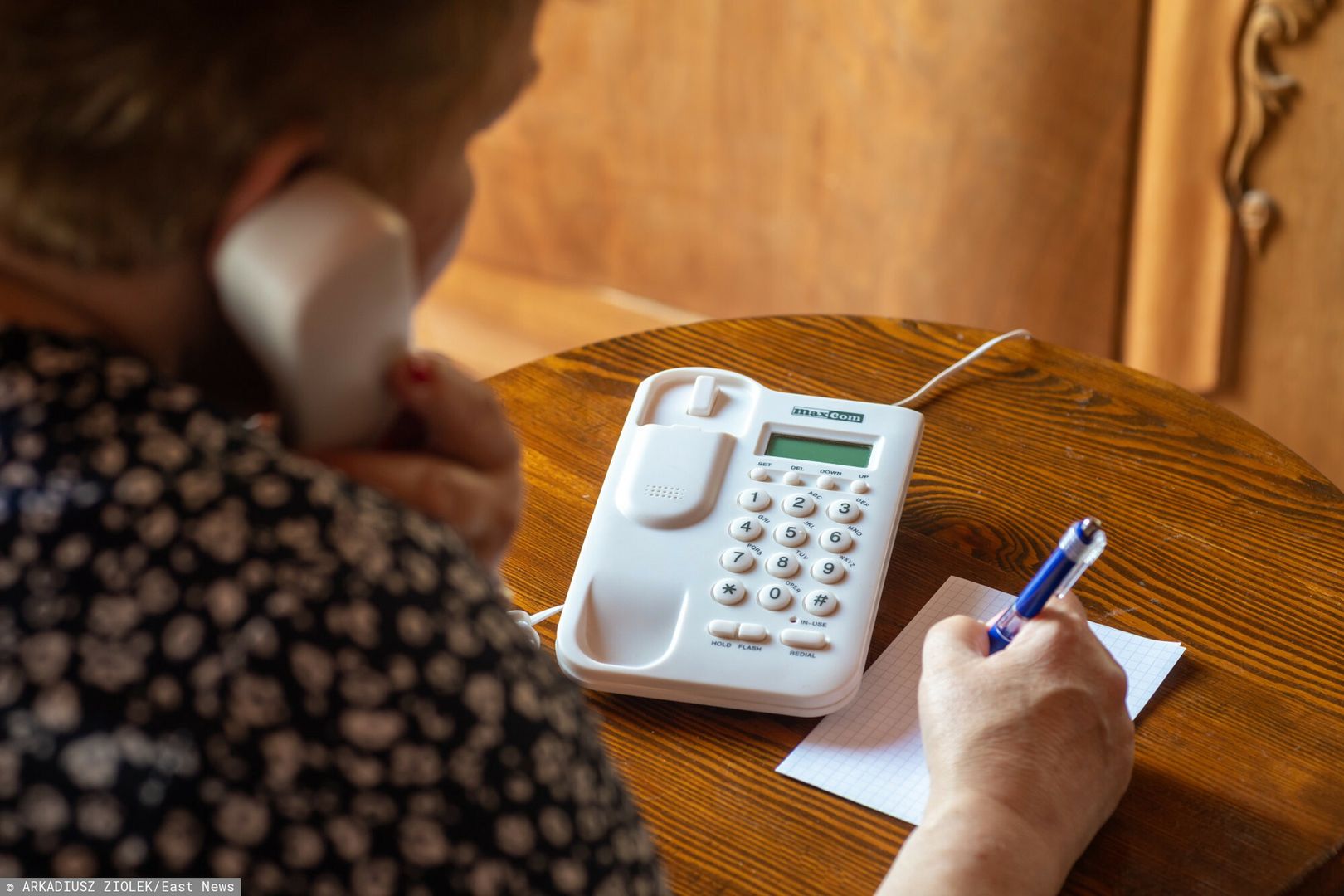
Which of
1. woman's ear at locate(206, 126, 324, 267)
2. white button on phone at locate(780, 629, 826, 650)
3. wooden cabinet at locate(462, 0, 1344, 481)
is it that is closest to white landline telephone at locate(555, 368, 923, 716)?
white button on phone at locate(780, 629, 826, 650)

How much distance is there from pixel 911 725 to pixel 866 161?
1.29 metres

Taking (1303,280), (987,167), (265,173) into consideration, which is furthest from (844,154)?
(265,173)

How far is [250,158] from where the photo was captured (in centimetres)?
44

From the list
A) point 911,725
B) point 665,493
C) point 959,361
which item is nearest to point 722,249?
point 959,361

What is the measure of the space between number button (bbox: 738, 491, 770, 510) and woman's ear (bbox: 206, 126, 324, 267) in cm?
43

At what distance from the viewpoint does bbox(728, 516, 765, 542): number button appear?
0.81 metres

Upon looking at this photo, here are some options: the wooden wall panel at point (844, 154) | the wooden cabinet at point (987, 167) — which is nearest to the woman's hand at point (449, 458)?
the wooden cabinet at point (987, 167)

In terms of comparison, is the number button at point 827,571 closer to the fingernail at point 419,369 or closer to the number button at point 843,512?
the number button at point 843,512

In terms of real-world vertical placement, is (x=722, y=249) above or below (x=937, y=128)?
below

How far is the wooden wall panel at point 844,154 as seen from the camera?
67.4 inches

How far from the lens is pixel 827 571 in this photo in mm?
777

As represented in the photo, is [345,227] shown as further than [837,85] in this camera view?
No

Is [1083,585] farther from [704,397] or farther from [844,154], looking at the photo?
[844,154]

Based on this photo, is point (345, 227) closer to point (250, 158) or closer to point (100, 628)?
point (250, 158)
